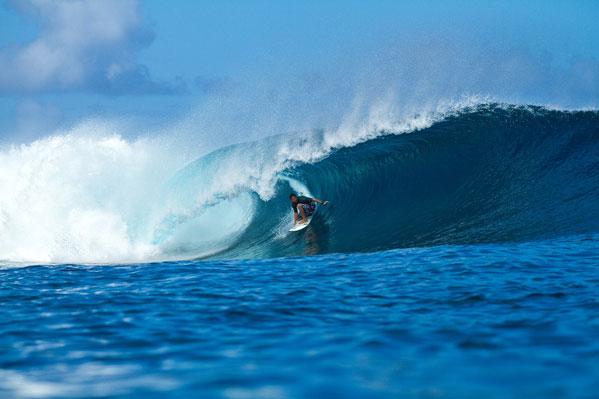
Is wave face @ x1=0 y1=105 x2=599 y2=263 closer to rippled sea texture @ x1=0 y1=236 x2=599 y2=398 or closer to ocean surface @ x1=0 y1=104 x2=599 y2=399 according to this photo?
ocean surface @ x1=0 y1=104 x2=599 y2=399

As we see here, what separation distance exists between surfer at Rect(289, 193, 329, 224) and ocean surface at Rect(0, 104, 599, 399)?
0.35m

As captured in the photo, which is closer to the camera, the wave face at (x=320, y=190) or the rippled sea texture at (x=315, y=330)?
the rippled sea texture at (x=315, y=330)

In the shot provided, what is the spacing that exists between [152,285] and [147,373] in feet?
11.9

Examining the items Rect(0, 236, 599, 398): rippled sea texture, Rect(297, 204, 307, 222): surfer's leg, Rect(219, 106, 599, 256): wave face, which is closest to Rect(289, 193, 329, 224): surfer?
Rect(297, 204, 307, 222): surfer's leg

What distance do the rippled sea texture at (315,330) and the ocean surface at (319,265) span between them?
0.03 metres

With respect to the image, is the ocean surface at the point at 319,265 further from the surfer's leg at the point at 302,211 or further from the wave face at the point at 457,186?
the surfer's leg at the point at 302,211

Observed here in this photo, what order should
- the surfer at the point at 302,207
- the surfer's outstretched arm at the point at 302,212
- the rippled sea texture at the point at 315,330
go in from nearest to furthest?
the rippled sea texture at the point at 315,330, the surfer at the point at 302,207, the surfer's outstretched arm at the point at 302,212

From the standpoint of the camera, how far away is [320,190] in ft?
49.8

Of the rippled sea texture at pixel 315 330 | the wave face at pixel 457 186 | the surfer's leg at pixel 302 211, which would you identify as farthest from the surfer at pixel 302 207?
the rippled sea texture at pixel 315 330

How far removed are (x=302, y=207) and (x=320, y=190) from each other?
1887 millimetres

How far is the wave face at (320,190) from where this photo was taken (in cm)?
1295

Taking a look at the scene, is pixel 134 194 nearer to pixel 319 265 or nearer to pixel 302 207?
pixel 302 207

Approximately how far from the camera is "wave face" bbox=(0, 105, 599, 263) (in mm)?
12953

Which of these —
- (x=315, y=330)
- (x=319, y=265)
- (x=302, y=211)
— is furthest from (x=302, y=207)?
(x=315, y=330)
